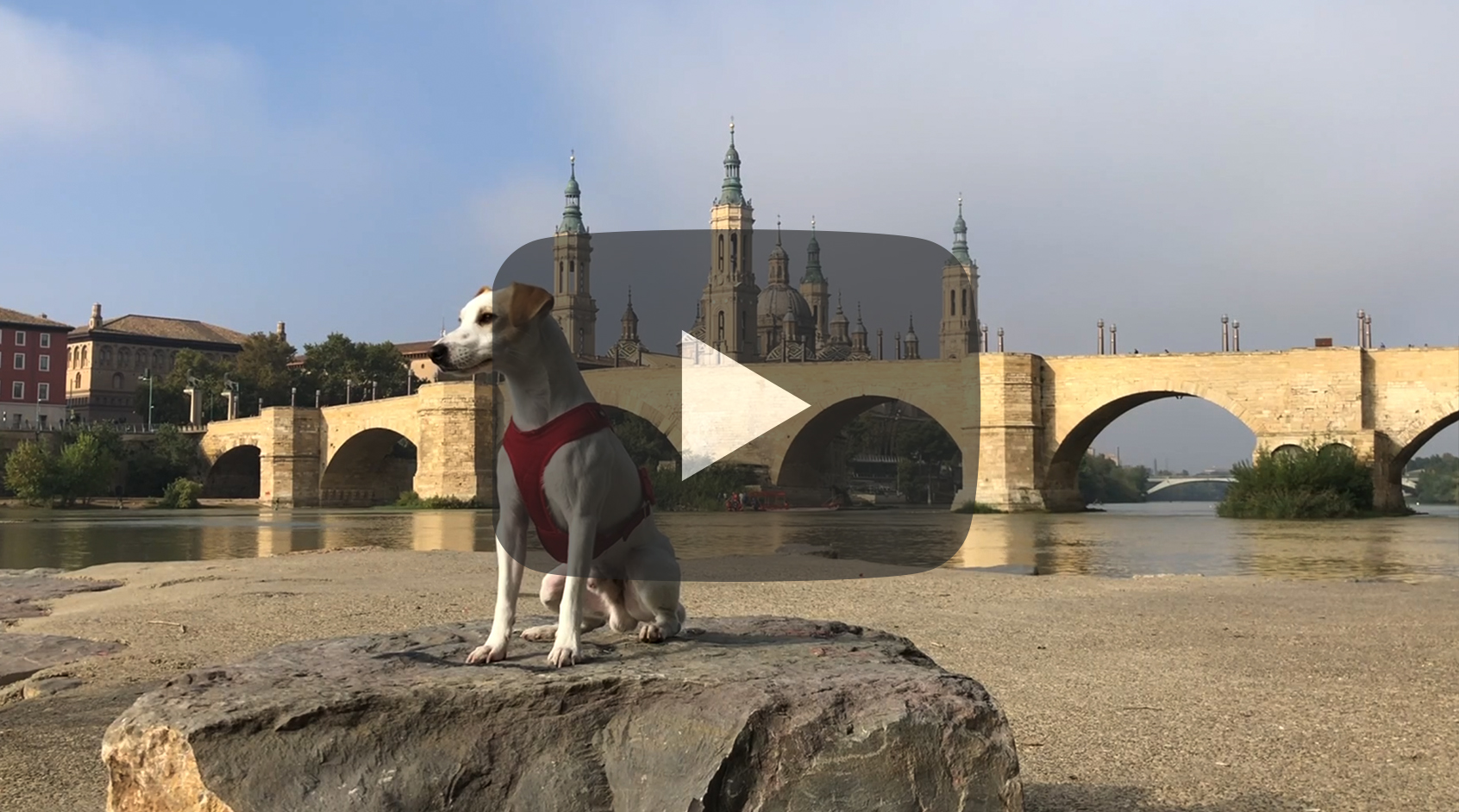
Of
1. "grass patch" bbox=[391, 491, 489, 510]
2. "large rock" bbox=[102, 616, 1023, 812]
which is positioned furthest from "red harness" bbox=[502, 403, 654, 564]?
"grass patch" bbox=[391, 491, 489, 510]

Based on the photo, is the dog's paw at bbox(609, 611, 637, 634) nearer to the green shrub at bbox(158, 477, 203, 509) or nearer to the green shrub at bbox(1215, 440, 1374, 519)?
the green shrub at bbox(1215, 440, 1374, 519)

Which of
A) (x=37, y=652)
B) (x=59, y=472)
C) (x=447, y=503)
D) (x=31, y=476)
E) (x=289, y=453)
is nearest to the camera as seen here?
(x=37, y=652)

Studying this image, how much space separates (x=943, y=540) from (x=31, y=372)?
60.8 meters

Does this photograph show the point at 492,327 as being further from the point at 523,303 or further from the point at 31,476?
the point at 31,476

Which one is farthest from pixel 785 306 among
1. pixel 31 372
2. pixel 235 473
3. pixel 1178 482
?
pixel 1178 482

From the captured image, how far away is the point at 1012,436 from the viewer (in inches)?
1415

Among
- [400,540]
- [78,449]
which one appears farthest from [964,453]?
[78,449]

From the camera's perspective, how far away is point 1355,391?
31188mm

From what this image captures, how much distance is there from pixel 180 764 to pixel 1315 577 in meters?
11.8

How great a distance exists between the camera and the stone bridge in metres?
31.2

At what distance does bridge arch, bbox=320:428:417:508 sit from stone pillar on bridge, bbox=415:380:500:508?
15.2 ft

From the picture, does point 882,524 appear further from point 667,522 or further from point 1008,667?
point 1008,667

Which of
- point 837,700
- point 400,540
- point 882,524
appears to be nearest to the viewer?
point 837,700
